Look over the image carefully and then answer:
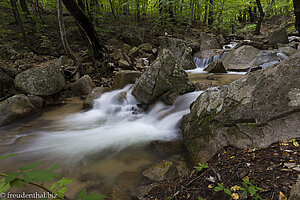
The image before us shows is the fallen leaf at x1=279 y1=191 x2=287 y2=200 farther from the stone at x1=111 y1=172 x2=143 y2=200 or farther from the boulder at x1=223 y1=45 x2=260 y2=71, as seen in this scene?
the boulder at x1=223 y1=45 x2=260 y2=71

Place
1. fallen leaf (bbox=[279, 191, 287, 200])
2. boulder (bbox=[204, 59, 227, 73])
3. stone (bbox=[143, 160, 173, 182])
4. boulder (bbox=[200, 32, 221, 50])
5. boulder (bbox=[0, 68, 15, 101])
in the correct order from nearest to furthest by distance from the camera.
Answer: fallen leaf (bbox=[279, 191, 287, 200]) → stone (bbox=[143, 160, 173, 182]) → boulder (bbox=[0, 68, 15, 101]) → boulder (bbox=[204, 59, 227, 73]) → boulder (bbox=[200, 32, 221, 50])

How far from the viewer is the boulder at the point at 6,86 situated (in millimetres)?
5375

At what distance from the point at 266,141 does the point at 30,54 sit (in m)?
11.6

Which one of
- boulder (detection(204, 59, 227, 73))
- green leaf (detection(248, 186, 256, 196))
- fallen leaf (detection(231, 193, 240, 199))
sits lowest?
fallen leaf (detection(231, 193, 240, 199))

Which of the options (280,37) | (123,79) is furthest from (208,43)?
(123,79)

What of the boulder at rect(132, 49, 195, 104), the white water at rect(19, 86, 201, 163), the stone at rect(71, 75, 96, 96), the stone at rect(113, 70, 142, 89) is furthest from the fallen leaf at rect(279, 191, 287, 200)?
the stone at rect(71, 75, 96, 96)

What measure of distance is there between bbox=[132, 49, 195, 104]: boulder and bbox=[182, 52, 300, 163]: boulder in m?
2.15

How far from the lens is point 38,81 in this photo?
5223mm

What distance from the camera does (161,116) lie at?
4.57 meters

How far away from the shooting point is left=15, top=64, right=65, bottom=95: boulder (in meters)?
5.18

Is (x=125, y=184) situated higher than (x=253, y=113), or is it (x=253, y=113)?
(x=253, y=113)

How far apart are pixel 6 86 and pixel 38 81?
4.34 ft

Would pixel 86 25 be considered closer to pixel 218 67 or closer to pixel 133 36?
pixel 133 36

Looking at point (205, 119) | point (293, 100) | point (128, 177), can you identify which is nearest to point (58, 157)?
point (128, 177)
